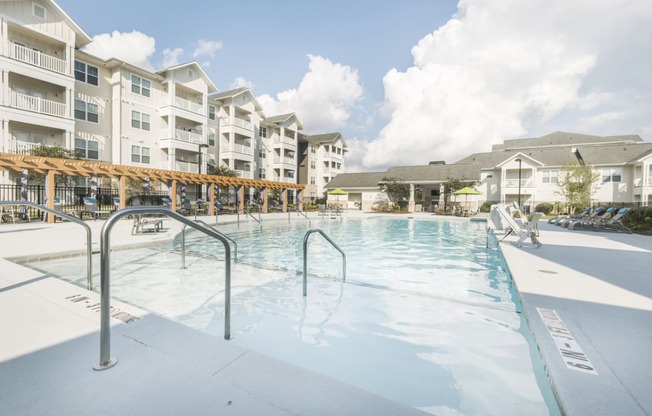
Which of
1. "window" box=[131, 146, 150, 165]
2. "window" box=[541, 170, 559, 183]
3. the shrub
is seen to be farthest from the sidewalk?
"window" box=[541, 170, 559, 183]

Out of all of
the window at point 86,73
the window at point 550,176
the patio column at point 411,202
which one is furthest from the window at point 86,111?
the window at point 550,176

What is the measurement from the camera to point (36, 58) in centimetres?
1991

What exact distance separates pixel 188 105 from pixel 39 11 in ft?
36.6

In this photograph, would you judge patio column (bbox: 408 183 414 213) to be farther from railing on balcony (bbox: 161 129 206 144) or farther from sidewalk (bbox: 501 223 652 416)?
sidewalk (bbox: 501 223 652 416)

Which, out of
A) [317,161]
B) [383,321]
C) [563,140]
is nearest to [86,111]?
[383,321]

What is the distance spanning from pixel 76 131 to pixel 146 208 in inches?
1045

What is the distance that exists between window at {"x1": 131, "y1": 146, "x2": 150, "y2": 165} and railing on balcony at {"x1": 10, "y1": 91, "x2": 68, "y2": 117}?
540 centimetres

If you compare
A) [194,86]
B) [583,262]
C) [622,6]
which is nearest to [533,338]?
[583,262]

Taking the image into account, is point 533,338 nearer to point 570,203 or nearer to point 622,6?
point 622,6

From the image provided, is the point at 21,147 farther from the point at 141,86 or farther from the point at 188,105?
the point at 188,105

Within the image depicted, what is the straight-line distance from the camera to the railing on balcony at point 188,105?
2823cm

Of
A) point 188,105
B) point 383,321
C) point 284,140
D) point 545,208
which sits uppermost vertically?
point 188,105

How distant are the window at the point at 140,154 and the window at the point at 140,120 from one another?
5.68 feet

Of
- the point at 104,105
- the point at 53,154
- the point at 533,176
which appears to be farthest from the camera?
the point at 533,176
